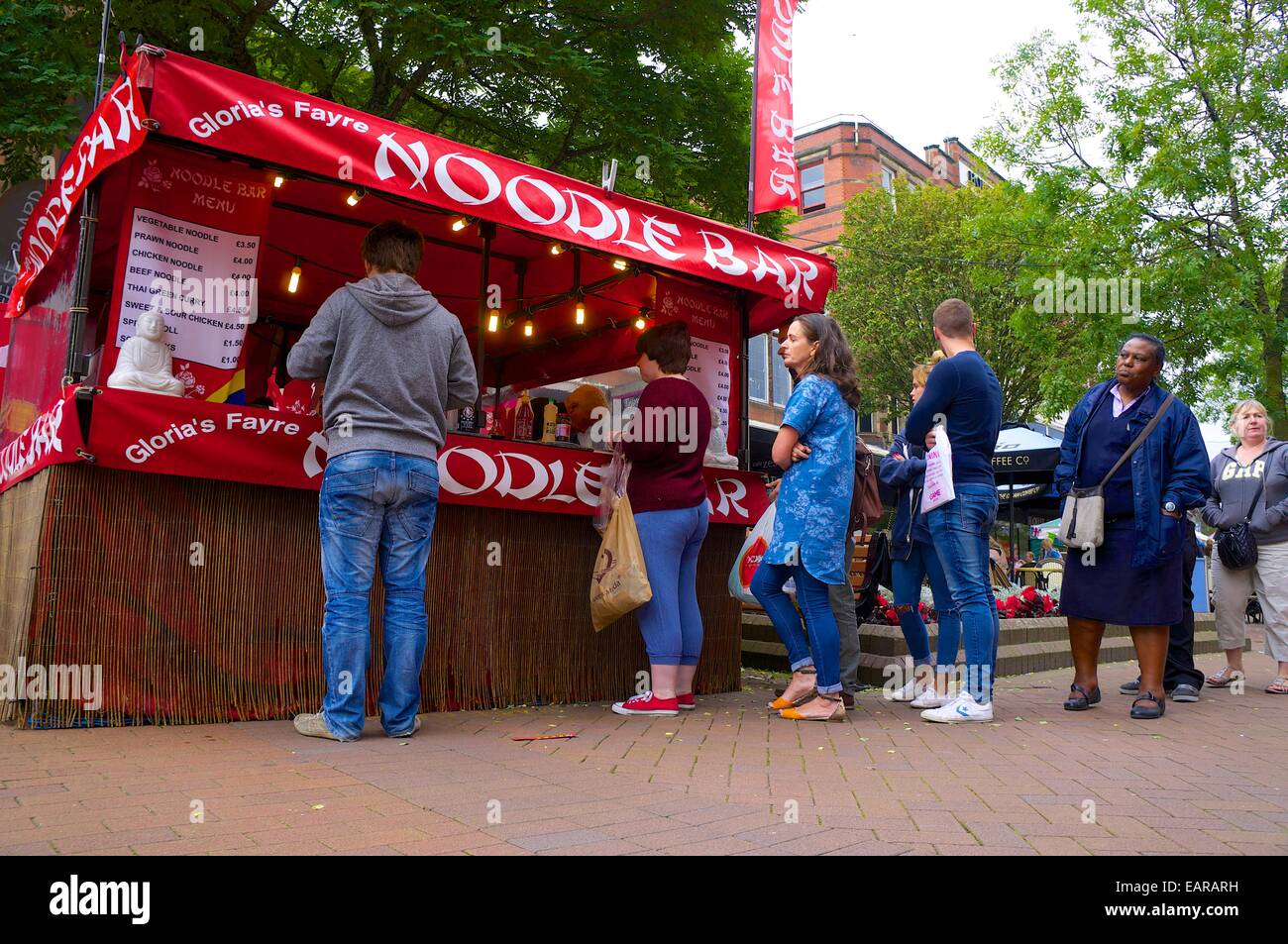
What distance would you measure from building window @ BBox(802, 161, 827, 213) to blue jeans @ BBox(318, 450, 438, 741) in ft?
125

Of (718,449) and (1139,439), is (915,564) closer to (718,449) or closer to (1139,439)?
(1139,439)

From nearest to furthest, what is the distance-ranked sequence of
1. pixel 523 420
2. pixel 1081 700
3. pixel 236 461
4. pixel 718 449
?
pixel 236 461 → pixel 1081 700 → pixel 523 420 → pixel 718 449

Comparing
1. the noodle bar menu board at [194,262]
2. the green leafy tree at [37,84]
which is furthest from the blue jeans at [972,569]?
the green leafy tree at [37,84]

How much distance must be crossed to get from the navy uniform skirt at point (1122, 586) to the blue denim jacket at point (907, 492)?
33.1 inches

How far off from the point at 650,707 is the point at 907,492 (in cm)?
194

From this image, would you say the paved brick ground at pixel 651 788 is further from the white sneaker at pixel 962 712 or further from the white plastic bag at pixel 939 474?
the white plastic bag at pixel 939 474

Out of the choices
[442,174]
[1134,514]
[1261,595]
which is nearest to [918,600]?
[1134,514]

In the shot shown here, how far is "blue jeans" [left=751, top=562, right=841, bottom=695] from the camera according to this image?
4906 mm

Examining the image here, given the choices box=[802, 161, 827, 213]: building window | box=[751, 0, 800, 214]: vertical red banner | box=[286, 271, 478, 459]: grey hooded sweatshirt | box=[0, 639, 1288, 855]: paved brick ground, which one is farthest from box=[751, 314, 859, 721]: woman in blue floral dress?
box=[802, 161, 827, 213]: building window

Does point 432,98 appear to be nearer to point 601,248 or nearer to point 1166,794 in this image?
point 601,248

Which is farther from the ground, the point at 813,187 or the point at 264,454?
the point at 813,187

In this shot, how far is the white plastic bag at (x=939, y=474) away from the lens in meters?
4.96

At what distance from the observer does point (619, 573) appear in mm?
5062
